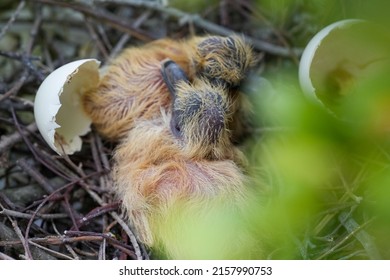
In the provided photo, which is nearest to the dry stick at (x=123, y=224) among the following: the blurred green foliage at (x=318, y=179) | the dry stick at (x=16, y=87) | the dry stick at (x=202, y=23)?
the blurred green foliage at (x=318, y=179)

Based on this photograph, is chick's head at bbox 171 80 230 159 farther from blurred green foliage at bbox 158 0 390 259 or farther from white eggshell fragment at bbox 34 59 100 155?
white eggshell fragment at bbox 34 59 100 155

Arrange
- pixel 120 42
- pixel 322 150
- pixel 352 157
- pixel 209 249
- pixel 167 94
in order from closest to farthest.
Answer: pixel 322 150 → pixel 209 249 → pixel 352 157 → pixel 167 94 → pixel 120 42

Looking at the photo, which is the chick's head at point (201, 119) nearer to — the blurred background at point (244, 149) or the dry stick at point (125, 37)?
the blurred background at point (244, 149)

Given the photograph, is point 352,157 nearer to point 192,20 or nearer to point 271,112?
point 271,112

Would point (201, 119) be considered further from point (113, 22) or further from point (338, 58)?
point (113, 22)

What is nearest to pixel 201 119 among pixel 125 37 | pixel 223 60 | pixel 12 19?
pixel 223 60
